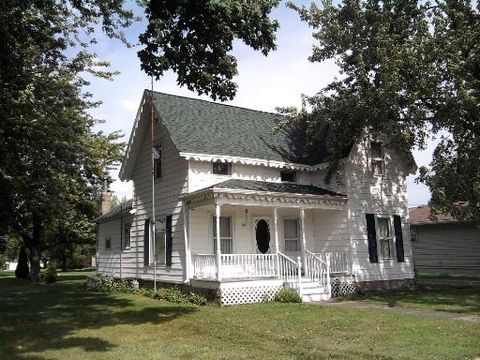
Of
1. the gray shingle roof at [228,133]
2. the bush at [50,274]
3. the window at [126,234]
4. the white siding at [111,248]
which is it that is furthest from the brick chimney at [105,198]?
the gray shingle roof at [228,133]

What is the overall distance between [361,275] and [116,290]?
35.7 ft

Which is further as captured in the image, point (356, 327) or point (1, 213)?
point (1, 213)

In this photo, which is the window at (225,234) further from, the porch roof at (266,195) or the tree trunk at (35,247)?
the tree trunk at (35,247)

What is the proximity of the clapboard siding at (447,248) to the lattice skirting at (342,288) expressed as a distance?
13597 mm

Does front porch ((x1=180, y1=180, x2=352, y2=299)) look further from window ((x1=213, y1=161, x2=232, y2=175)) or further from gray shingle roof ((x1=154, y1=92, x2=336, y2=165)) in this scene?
gray shingle roof ((x1=154, y1=92, x2=336, y2=165))

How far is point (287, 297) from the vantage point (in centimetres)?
1658

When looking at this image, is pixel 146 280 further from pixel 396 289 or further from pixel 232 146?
pixel 396 289

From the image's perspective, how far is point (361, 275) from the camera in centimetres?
2002

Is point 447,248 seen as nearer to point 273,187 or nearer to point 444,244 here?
point 444,244

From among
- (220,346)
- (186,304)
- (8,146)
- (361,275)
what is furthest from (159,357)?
(361,275)

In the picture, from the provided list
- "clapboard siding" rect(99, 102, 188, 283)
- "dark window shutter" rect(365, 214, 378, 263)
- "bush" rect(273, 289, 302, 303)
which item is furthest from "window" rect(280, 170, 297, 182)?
"bush" rect(273, 289, 302, 303)

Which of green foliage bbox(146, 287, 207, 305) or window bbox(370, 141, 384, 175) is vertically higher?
window bbox(370, 141, 384, 175)

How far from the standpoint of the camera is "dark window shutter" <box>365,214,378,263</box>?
20.5 metres

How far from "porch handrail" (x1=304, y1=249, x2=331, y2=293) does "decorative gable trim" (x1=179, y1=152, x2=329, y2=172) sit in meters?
4.22
